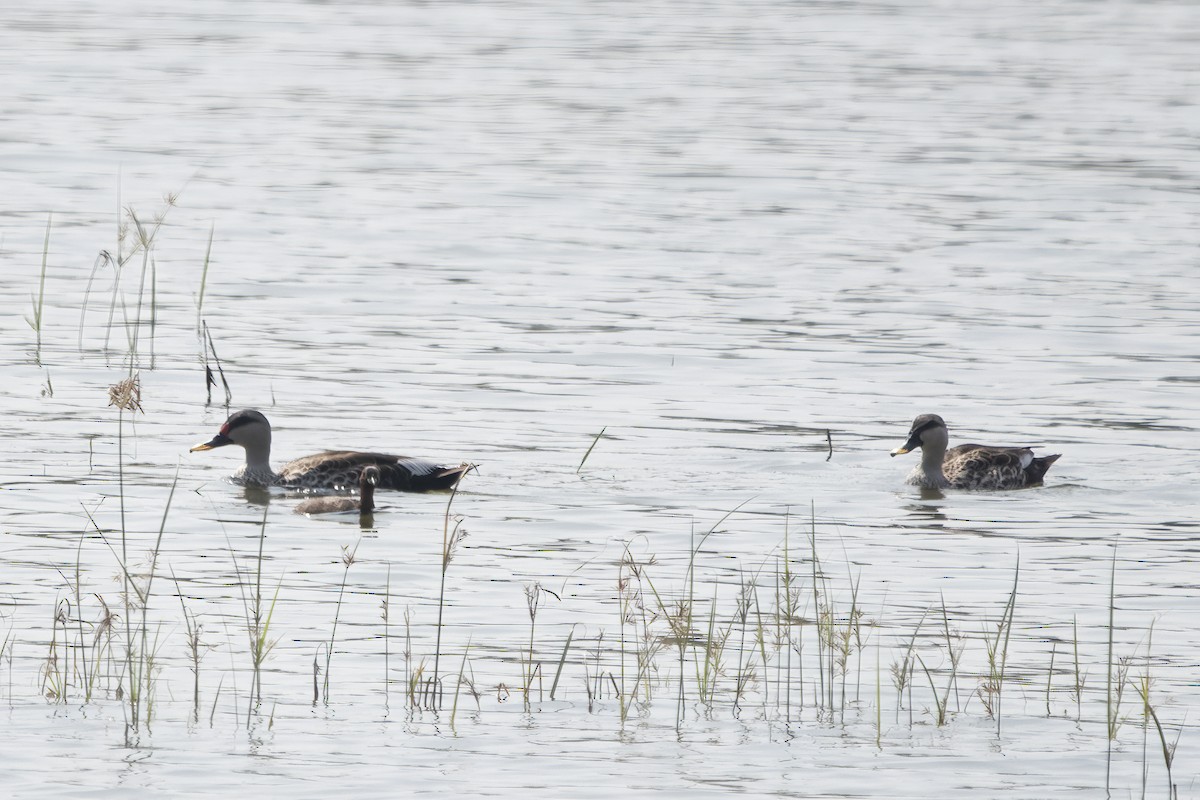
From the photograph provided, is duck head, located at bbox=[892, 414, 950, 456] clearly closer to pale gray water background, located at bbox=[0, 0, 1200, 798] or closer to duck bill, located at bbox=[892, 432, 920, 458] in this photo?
duck bill, located at bbox=[892, 432, 920, 458]

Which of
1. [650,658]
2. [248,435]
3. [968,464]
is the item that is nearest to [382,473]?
[248,435]

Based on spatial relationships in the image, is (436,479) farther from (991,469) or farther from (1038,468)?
(1038,468)

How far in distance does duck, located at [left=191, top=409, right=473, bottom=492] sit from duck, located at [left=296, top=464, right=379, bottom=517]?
260mm

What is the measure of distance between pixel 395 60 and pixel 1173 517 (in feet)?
101

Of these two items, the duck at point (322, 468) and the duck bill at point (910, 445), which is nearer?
the duck at point (322, 468)

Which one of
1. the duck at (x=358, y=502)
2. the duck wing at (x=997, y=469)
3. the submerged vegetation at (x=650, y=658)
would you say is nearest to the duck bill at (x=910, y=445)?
the duck wing at (x=997, y=469)

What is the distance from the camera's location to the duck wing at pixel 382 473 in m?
12.5

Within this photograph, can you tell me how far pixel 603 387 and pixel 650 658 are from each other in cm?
734

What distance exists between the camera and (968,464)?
13.4m

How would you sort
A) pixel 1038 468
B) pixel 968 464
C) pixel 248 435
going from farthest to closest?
1. pixel 968 464
2. pixel 1038 468
3. pixel 248 435

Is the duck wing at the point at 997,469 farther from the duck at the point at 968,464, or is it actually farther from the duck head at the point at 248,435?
the duck head at the point at 248,435

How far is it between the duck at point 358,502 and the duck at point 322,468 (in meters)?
0.26

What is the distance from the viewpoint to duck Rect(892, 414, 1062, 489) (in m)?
13.3

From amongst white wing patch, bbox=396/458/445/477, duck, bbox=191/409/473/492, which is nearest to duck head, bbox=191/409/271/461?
duck, bbox=191/409/473/492
